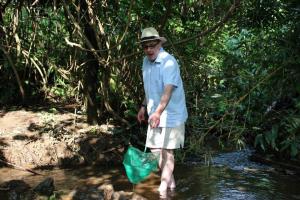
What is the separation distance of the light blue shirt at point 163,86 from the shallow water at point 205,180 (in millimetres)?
780

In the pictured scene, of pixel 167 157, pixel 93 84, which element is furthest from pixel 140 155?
pixel 93 84

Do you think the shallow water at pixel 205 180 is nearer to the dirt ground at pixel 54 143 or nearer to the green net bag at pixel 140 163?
the dirt ground at pixel 54 143

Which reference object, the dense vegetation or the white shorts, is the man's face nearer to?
the dense vegetation

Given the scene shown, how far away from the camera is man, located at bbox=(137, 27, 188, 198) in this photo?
14.7 ft

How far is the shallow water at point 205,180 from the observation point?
16.5 ft

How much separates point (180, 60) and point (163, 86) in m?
1.51

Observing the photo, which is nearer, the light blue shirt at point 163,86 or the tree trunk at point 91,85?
the light blue shirt at point 163,86

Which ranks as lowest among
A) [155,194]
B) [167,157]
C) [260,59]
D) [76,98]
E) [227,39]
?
[155,194]

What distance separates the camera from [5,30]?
6.89m

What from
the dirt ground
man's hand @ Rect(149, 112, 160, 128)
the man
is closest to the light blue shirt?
the man

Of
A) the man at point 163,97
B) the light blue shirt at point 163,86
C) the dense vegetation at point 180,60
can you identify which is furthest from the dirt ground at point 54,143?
the light blue shirt at point 163,86

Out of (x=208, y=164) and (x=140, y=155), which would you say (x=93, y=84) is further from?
(x=140, y=155)

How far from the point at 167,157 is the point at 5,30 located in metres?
3.32

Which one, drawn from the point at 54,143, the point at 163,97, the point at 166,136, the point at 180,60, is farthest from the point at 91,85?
the point at 163,97
